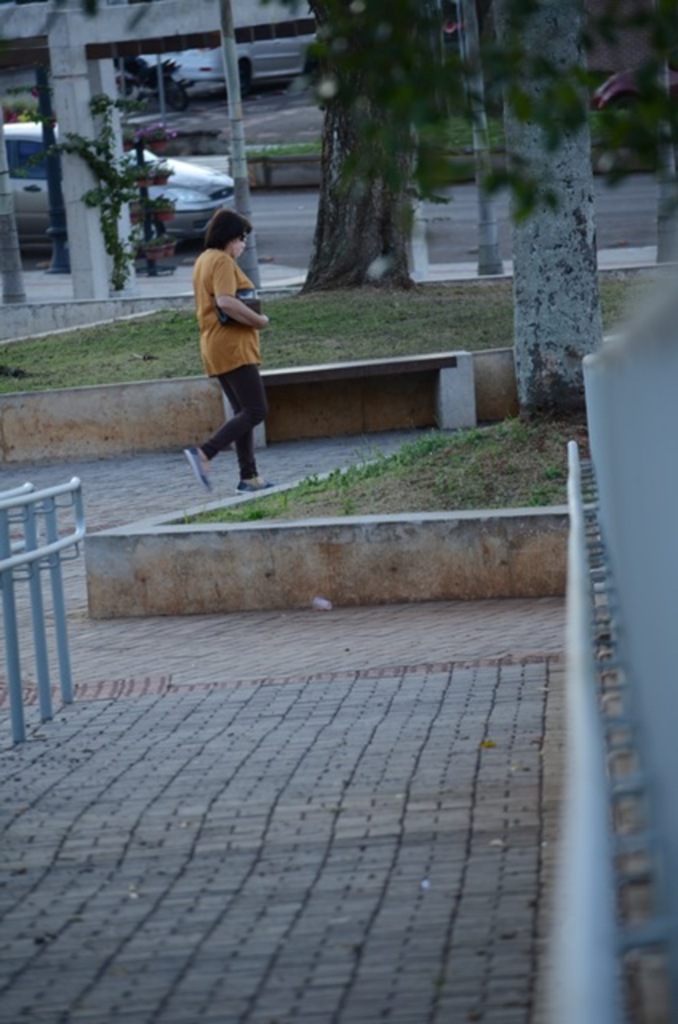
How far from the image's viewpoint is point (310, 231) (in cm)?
3491

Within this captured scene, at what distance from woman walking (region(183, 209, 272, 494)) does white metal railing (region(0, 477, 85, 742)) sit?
451 centimetres

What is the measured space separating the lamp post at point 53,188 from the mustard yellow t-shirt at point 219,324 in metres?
13.4

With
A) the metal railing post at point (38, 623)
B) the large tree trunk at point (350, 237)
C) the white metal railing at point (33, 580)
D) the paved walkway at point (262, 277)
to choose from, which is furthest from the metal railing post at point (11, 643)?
the paved walkway at point (262, 277)

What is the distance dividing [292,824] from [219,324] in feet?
25.0

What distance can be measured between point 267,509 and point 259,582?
103 cm

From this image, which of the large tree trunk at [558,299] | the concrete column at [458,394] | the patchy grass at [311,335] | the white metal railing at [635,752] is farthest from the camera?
the patchy grass at [311,335]

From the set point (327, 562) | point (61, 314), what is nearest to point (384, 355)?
point (61, 314)

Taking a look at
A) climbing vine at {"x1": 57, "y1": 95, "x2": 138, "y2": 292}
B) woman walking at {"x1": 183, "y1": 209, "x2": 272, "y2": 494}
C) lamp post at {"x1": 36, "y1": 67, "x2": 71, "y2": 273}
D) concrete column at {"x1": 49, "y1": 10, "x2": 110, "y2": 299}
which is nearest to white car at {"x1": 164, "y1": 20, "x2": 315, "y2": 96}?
lamp post at {"x1": 36, "y1": 67, "x2": 71, "y2": 273}

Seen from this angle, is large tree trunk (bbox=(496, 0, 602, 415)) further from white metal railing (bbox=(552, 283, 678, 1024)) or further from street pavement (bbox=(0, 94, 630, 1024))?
white metal railing (bbox=(552, 283, 678, 1024))

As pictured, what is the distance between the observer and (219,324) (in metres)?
13.9

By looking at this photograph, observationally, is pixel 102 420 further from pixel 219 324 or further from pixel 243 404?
pixel 219 324

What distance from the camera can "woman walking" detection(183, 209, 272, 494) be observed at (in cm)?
1380

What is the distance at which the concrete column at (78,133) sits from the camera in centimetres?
2509

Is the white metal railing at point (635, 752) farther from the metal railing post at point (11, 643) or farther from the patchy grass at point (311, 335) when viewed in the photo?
the patchy grass at point (311, 335)
